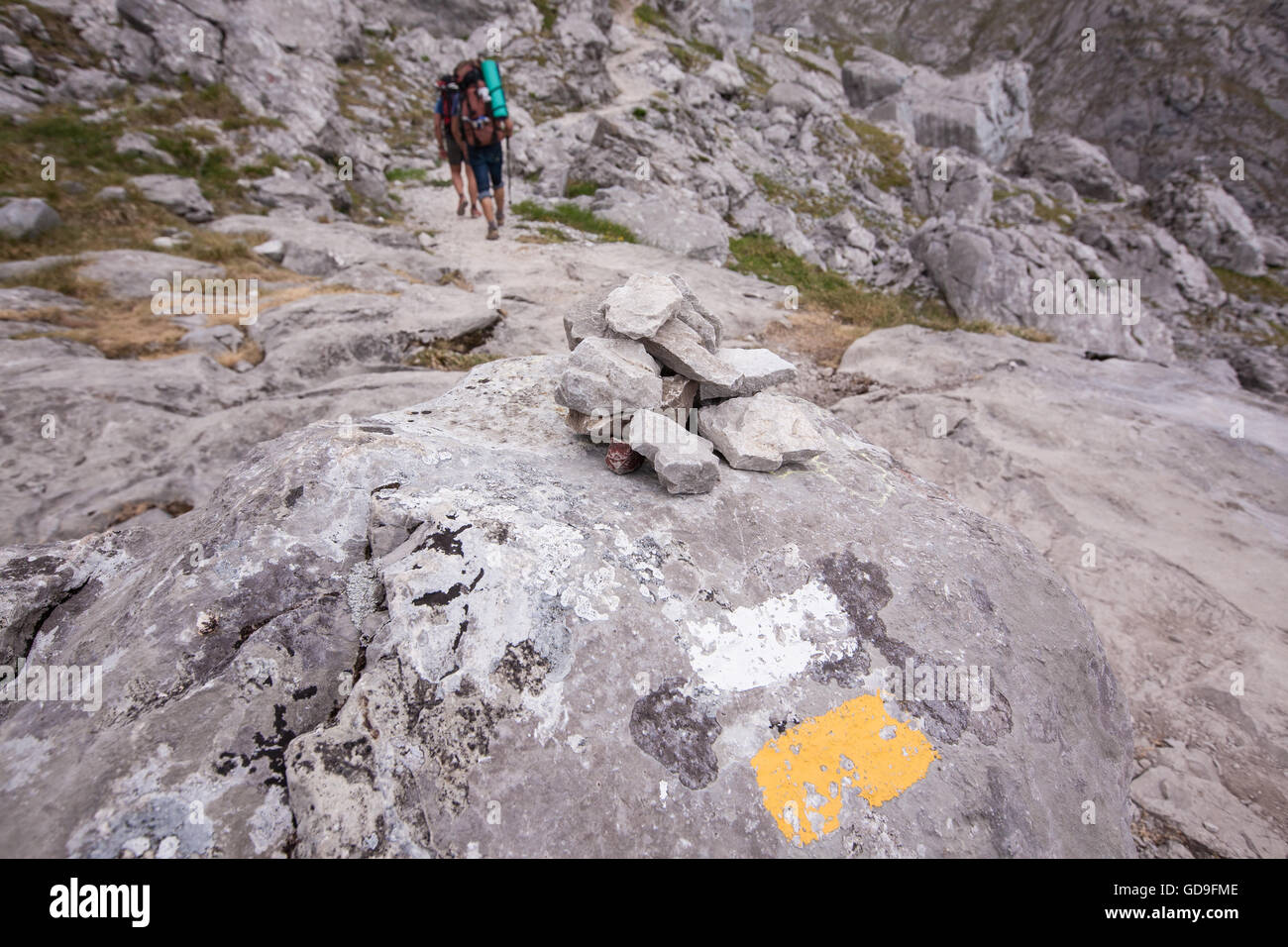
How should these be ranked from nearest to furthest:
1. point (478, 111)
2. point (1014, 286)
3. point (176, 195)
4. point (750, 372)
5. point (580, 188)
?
point (750, 372), point (478, 111), point (176, 195), point (1014, 286), point (580, 188)

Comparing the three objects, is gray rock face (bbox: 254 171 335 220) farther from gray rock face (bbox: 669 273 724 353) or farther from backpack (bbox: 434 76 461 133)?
gray rock face (bbox: 669 273 724 353)

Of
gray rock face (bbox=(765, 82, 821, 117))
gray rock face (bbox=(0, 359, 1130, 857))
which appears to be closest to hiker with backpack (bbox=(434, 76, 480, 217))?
gray rock face (bbox=(0, 359, 1130, 857))

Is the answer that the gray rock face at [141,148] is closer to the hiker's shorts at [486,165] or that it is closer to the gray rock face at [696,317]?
the hiker's shorts at [486,165]

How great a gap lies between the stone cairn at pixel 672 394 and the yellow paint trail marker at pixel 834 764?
1.60 metres

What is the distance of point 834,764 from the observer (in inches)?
99.3

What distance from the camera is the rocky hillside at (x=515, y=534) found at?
2330mm

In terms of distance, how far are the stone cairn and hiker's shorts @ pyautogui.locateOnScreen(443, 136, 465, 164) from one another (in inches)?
495

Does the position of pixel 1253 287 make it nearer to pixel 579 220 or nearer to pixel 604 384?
pixel 579 220

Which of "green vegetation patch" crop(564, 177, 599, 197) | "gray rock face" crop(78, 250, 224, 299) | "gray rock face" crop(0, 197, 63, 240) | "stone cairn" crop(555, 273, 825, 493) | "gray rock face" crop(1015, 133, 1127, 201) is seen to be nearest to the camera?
"stone cairn" crop(555, 273, 825, 493)

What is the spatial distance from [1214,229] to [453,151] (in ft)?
166

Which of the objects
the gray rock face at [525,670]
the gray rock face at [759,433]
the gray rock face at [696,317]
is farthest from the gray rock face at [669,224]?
the gray rock face at [525,670]

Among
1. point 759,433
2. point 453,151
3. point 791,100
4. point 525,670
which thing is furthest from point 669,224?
point 791,100

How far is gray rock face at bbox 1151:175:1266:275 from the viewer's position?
125ft
